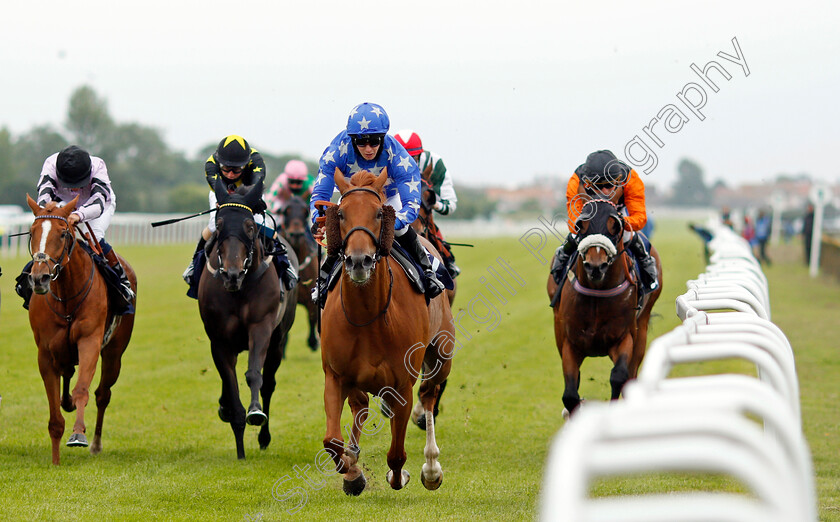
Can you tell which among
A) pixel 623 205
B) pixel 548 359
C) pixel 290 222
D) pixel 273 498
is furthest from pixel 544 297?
pixel 273 498

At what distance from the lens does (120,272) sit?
278 inches

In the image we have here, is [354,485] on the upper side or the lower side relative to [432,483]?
upper

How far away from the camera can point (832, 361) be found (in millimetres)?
11773

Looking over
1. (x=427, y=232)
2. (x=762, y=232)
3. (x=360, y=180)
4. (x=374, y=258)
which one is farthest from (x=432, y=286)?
(x=762, y=232)

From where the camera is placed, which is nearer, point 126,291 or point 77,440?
point 77,440

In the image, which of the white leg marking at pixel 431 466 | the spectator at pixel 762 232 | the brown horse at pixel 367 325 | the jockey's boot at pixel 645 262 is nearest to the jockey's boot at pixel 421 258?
the brown horse at pixel 367 325

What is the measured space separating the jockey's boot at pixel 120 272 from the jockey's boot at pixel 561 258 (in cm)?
319

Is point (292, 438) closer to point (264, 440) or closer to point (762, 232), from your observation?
point (264, 440)

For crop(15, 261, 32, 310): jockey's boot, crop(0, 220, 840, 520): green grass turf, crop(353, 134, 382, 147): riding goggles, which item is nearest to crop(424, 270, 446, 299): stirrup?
crop(353, 134, 382, 147): riding goggles

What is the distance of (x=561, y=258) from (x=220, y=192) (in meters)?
2.52

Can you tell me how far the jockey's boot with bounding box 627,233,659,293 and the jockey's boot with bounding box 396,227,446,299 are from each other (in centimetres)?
189

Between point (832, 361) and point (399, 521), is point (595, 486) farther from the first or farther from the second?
point (832, 361)

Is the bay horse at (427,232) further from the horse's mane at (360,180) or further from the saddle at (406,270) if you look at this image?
the horse's mane at (360,180)

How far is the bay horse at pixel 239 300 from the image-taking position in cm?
655
